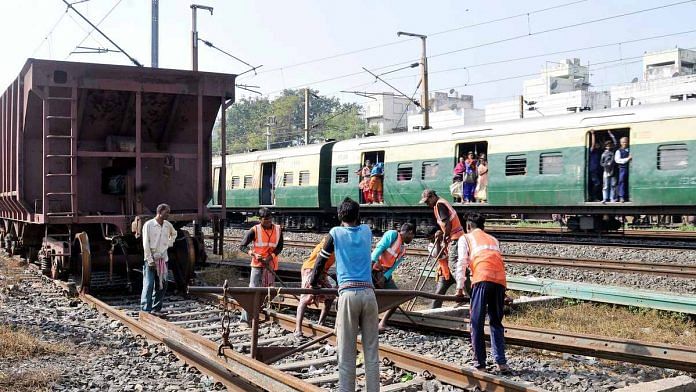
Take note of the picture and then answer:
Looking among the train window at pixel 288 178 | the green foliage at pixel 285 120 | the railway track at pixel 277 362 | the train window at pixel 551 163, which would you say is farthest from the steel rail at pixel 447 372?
the green foliage at pixel 285 120

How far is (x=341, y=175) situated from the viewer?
24.0 metres

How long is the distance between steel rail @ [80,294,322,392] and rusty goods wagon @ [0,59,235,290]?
272 cm

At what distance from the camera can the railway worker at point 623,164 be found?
53.0 ft

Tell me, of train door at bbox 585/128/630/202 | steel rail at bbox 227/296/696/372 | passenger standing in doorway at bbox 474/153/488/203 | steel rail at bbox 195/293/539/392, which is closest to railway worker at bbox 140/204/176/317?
steel rail at bbox 195/293/539/392

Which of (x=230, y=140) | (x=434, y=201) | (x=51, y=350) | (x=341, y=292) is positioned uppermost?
(x=230, y=140)

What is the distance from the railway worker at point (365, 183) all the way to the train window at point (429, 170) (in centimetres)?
248

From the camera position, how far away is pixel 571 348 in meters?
6.70

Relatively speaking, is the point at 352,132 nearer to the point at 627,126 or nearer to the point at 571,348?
the point at 627,126

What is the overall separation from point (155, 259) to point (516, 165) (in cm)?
1169

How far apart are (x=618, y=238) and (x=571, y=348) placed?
38.1ft

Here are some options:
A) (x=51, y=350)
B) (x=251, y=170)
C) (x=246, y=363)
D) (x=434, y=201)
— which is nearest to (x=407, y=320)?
(x=434, y=201)

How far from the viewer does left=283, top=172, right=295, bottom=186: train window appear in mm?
26203

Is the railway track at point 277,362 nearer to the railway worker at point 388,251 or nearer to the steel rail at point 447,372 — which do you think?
the steel rail at point 447,372

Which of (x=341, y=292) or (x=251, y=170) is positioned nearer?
(x=341, y=292)
